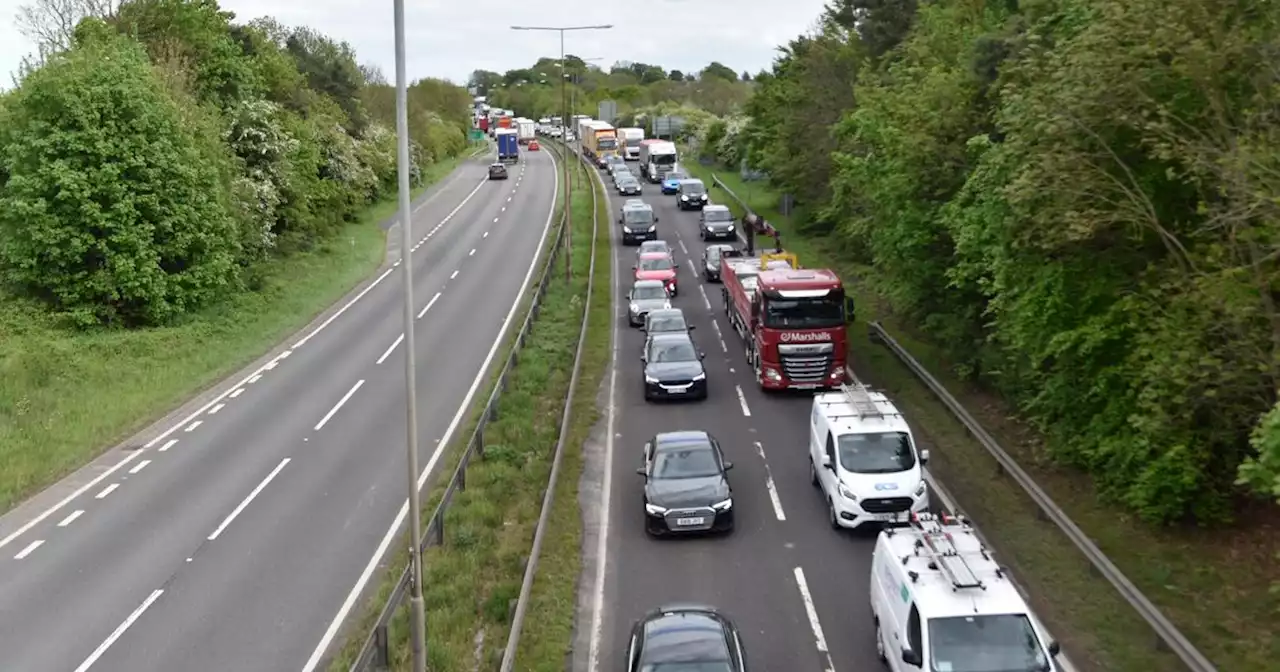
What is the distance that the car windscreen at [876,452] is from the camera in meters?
18.6

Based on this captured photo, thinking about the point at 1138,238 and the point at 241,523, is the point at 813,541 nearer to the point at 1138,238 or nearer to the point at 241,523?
the point at 1138,238

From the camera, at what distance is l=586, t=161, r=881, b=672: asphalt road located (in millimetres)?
15016

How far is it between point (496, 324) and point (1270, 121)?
85.0 ft

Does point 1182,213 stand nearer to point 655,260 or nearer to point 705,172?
point 655,260

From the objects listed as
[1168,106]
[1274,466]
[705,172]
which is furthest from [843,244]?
[705,172]

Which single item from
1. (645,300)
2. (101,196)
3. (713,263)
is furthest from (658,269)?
(101,196)

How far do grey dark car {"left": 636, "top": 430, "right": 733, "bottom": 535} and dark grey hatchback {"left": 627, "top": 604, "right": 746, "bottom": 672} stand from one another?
476cm

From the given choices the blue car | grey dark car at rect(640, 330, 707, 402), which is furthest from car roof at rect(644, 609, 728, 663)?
the blue car

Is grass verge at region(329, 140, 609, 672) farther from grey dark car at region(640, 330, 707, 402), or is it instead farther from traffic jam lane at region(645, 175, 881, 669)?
traffic jam lane at region(645, 175, 881, 669)

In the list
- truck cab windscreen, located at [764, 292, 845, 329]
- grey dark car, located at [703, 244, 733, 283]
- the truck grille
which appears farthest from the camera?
grey dark car, located at [703, 244, 733, 283]

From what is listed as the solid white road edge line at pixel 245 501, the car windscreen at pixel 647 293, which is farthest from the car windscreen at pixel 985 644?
the car windscreen at pixel 647 293

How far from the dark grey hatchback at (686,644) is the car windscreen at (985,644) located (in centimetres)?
219

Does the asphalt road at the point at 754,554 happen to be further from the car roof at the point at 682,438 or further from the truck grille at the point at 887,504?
the car roof at the point at 682,438

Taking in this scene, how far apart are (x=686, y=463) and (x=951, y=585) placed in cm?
→ 739
